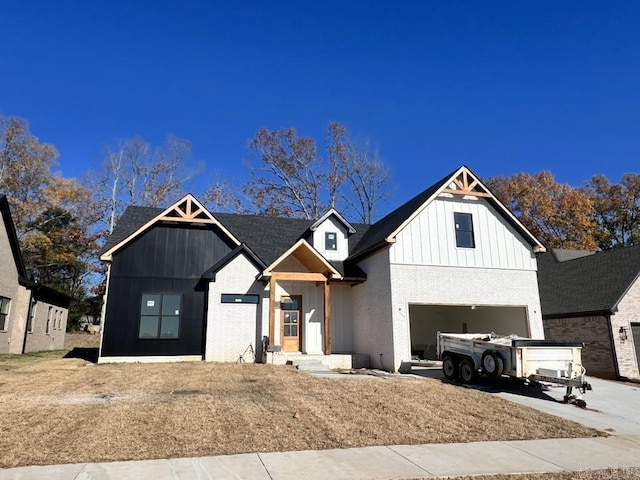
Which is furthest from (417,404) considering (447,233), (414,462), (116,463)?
(447,233)

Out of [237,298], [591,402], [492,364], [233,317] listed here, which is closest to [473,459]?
[492,364]

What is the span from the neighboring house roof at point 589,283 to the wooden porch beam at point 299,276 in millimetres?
11715

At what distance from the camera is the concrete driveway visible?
8688mm

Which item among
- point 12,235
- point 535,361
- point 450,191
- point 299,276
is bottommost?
point 535,361

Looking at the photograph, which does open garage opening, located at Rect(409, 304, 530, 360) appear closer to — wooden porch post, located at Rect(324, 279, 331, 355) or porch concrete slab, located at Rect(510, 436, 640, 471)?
wooden porch post, located at Rect(324, 279, 331, 355)

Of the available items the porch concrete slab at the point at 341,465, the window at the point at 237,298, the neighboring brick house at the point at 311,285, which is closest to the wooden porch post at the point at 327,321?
the neighboring brick house at the point at 311,285

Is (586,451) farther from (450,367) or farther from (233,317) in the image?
(233,317)

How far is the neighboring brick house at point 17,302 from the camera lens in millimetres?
18359

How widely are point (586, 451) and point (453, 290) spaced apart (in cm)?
988

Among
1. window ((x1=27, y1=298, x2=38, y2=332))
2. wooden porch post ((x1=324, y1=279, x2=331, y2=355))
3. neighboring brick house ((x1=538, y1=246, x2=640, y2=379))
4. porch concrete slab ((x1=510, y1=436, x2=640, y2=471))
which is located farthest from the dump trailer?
window ((x1=27, y1=298, x2=38, y2=332))

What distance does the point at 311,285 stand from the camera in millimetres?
18062

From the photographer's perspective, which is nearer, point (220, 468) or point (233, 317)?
point (220, 468)

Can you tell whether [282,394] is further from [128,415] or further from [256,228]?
[256,228]

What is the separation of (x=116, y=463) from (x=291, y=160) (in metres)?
31.6
